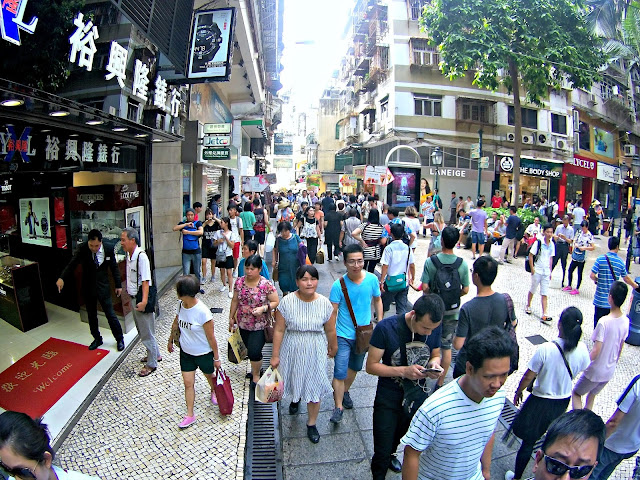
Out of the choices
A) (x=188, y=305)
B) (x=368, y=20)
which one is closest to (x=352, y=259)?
(x=188, y=305)

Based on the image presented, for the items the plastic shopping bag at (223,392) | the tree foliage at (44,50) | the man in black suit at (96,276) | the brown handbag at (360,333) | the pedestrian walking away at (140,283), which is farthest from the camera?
the man in black suit at (96,276)

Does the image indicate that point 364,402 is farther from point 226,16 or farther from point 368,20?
point 368,20

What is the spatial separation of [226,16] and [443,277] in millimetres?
6064

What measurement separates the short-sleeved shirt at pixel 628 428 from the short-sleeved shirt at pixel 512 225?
9.53 meters

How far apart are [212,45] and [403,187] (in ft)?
63.4

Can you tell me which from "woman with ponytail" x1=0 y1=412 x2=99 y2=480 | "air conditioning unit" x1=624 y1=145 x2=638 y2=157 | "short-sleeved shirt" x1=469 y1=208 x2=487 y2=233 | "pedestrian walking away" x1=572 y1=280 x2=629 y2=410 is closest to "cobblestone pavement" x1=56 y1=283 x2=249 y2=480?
"woman with ponytail" x1=0 y1=412 x2=99 y2=480

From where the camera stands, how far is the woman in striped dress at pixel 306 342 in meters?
3.78

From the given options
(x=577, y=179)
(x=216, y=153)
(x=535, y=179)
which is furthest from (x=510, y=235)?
(x=577, y=179)

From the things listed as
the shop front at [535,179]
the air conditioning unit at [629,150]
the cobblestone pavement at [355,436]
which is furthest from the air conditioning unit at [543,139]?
the cobblestone pavement at [355,436]

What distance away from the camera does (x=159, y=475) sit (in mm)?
3502

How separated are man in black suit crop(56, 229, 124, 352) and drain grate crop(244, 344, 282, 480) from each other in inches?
88.4

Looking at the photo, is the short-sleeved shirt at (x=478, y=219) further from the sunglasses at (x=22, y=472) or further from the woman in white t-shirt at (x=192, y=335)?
the sunglasses at (x=22, y=472)

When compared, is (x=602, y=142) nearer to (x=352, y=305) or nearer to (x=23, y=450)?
(x=352, y=305)

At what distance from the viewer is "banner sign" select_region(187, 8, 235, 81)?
24.0ft
